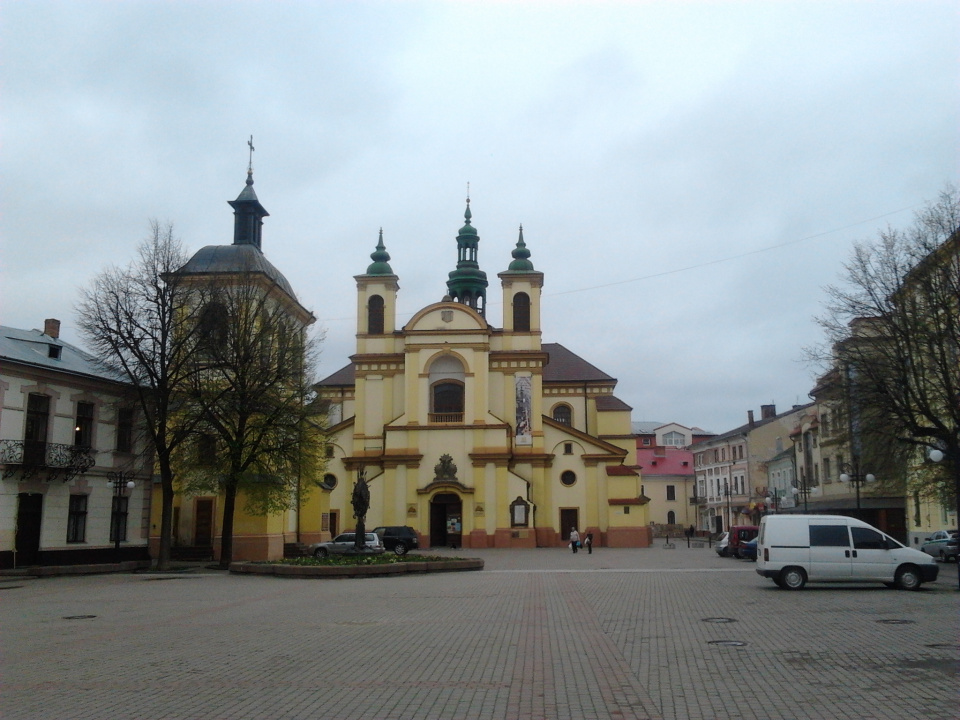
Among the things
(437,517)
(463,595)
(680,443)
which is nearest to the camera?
(463,595)

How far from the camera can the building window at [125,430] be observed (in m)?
34.4

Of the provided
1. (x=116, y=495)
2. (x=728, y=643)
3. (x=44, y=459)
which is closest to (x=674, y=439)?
(x=116, y=495)

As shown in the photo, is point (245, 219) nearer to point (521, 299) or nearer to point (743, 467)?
point (521, 299)

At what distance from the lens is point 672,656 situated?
12.2 meters

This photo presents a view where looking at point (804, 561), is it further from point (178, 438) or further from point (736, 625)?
point (178, 438)

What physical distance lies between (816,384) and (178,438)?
22652mm

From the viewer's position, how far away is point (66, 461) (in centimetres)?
3055

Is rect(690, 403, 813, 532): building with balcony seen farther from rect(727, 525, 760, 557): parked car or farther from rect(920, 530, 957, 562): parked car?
rect(920, 530, 957, 562): parked car

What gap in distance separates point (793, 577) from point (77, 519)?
24.0 meters

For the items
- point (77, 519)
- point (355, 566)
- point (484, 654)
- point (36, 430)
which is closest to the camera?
point (484, 654)

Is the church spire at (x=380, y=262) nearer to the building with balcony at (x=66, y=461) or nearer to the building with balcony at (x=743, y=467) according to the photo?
the building with balcony at (x=66, y=461)

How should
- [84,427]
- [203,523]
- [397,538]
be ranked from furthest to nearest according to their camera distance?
[397,538], [203,523], [84,427]

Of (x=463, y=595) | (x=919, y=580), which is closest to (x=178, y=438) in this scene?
(x=463, y=595)

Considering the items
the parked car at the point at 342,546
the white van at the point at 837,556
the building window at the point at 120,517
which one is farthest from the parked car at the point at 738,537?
the building window at the point at 120,517
